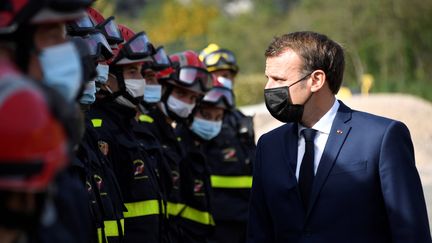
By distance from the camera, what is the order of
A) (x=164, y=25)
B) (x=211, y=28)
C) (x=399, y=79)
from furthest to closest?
1. (x=164, y=25)
2. (x=211, y=28)
3. (x=399, y=79)

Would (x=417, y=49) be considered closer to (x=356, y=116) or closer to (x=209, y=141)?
(x=209, y=141)

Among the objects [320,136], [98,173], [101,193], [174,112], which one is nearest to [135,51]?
[98,173]

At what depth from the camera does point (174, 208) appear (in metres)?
8.06

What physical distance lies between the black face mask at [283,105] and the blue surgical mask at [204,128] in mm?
3790

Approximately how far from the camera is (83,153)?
5.53 meters

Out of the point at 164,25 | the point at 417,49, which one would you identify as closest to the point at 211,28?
the point at 164,25

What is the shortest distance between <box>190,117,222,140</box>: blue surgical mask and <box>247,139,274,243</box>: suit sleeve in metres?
3.67

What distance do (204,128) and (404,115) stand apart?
13052mm

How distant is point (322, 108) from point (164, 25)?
2511 inches

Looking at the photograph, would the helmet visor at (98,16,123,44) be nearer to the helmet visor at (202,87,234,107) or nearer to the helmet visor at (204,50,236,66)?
the helmet visor at (202,87,234,107)

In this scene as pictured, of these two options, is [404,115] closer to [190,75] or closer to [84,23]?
[190,75]

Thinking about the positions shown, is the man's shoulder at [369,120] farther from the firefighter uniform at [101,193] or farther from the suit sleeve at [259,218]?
the firefighter uniform at [101,193]

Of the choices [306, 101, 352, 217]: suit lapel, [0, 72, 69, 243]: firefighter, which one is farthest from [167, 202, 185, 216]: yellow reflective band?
[0, 72, 69, 243]: firefighter

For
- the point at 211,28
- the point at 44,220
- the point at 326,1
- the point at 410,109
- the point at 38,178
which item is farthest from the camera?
the point at 211,28
